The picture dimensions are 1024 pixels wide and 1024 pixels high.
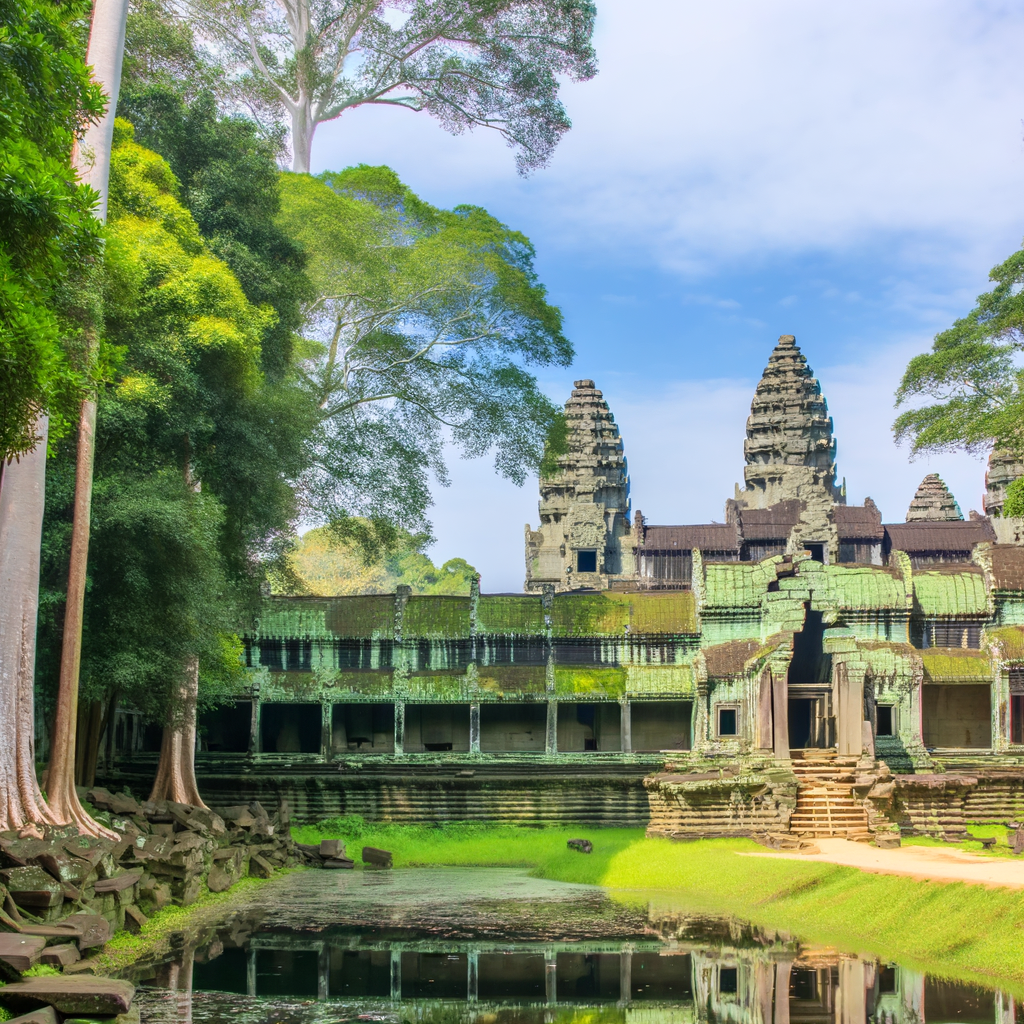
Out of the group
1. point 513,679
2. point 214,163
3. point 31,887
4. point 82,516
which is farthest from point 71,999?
point 513,679

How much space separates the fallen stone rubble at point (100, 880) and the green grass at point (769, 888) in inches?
147

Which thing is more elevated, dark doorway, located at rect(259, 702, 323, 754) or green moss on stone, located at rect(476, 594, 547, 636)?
green moss on stone, located at rect(476, 594, 547, 636)

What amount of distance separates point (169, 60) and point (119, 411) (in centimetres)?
952

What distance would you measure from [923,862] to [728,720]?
28.2ft

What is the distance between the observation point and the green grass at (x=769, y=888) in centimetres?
1236

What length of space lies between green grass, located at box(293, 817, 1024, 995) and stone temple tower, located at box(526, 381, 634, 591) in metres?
24.5

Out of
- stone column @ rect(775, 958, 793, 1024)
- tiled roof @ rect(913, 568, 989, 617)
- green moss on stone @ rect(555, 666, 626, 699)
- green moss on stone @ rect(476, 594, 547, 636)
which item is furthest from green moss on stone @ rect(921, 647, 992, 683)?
stone column @ rect(775, 958, 793, 1024)

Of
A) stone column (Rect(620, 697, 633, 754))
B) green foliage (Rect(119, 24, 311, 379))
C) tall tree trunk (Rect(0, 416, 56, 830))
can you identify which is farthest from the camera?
stone column (Rect(620, 697, 633, 754))

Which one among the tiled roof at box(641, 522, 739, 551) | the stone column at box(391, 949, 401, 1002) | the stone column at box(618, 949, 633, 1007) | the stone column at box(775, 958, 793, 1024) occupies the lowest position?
the stone column at box(391, 949, 401, 1002)

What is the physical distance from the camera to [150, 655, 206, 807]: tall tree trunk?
20.7 m

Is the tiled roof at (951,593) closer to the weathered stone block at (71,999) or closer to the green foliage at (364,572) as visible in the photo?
the weathered stone block at (71,999)

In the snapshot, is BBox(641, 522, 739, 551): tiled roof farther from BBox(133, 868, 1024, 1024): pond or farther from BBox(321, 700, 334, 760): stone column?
BBox(133, 868, 1024, 1024): pond

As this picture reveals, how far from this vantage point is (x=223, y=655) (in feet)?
69.1

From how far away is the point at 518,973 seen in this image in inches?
474
